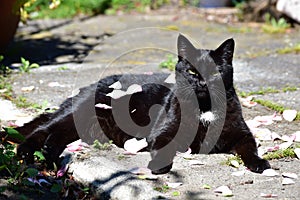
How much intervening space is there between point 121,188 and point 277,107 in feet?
6.37

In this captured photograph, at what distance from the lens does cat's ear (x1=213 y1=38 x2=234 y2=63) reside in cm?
360

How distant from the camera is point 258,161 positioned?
3.39m

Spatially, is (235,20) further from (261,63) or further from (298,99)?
(298,99)

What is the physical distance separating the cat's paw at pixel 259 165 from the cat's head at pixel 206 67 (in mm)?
538

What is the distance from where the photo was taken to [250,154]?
3482mm

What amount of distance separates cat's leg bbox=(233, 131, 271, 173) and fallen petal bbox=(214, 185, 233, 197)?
0.33m

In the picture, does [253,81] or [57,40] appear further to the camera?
[57,40]

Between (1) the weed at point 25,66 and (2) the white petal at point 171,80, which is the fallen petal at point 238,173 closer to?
(2) the white petal at point 171,80

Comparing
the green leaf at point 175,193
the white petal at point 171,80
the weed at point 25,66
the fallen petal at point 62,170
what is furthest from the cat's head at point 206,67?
the weed at point 25,66

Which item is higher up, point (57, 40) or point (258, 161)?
point (258, 161)

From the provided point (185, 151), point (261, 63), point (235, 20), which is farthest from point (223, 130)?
point (235, 20)

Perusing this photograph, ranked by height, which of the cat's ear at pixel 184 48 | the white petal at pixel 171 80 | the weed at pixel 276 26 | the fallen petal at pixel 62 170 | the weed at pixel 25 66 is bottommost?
the weed at pixel 276 26

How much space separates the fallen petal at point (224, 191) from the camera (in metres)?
3.04

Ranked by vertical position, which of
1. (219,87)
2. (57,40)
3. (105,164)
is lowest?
(57,40)
